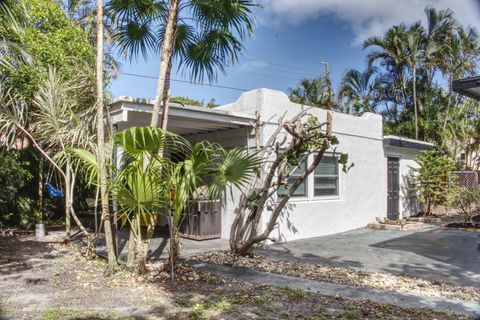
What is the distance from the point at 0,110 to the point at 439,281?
27.6ft

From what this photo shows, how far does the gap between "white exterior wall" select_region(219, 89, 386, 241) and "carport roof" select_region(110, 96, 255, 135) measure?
658mm

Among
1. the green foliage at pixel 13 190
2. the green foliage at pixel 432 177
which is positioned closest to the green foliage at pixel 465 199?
the green foliage at pixel 432 177

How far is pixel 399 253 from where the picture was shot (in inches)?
336

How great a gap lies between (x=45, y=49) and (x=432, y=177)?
1287 centimetres

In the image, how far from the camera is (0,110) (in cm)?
777

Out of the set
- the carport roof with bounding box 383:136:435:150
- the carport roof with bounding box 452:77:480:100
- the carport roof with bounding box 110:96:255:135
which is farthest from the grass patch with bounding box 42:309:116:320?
the carport roof with bounding box 383:136:435:150

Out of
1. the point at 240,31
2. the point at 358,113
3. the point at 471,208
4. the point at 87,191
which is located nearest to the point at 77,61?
the point at 240,31

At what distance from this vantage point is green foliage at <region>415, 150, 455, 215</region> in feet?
46.6

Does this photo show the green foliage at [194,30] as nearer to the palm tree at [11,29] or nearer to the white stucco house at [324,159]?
the white stucco house at [324,159]

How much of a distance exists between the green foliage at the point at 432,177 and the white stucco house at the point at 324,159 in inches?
19.4

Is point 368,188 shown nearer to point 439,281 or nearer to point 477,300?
point 439,281

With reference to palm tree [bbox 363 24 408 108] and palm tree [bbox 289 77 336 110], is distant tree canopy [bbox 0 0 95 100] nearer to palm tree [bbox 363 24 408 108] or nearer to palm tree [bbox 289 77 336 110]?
palm tree [bbox 363 24 408 108]

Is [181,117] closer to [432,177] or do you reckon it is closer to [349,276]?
[349,276]

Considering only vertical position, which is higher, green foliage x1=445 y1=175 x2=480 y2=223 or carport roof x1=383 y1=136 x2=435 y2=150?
carport roof x1=383 y1=136 x2=435 y2=150
